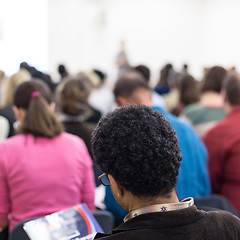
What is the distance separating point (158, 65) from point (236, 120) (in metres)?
8.34

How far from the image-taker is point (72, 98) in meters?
2.37

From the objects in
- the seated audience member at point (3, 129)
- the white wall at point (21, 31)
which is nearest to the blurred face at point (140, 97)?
the seated audience member at point (3, 129)

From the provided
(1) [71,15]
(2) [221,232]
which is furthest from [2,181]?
(1) [71,15]

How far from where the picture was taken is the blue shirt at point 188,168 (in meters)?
1.53

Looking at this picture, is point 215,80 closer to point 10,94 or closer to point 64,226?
point 10,94

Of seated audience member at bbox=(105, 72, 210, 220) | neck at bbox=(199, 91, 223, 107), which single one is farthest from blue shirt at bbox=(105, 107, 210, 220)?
neck at bbox=(199, 91, 223, 107)

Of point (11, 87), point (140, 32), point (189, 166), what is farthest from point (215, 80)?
point (140, 32)

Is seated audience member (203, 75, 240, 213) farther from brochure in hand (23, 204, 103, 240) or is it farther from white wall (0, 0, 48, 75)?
white wall (0, 0, 48, 75)

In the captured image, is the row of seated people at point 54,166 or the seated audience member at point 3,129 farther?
the seated audience member at point 3,129

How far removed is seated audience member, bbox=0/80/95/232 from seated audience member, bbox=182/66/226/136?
1.40 m

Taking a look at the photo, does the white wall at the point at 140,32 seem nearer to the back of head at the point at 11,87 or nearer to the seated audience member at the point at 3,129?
the back of head at the point at 11,87

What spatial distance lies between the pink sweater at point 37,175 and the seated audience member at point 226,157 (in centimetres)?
75

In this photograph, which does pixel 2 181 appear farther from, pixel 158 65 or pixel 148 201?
pixel 158 65

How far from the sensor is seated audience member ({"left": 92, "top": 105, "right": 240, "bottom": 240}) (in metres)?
0.72
